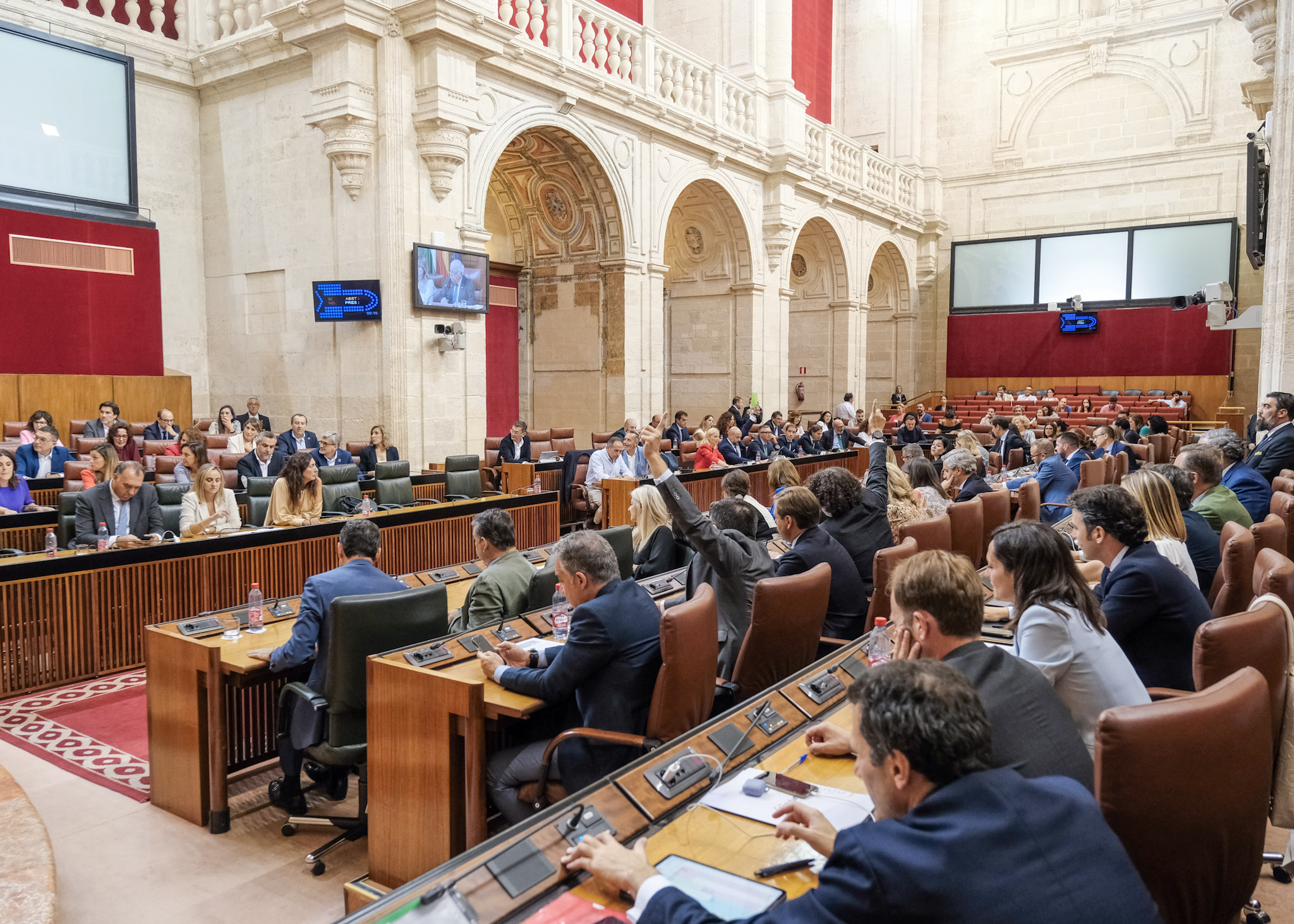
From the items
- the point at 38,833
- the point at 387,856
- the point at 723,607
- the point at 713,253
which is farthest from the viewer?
the point at 713,253

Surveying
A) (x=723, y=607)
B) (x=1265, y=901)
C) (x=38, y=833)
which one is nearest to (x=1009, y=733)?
(x=1265, y=901)

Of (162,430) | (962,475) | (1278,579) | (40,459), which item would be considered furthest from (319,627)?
(162,430)

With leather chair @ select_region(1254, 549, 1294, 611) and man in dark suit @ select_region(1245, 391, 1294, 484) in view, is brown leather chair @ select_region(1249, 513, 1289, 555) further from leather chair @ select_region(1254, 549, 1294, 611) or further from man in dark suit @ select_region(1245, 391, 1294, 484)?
man in dark suit @ select_region(1245, 391, 1294, 484)

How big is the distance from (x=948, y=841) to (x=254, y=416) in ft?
31.8

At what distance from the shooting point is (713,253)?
14422 mm

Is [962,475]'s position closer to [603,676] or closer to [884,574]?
[884,574]

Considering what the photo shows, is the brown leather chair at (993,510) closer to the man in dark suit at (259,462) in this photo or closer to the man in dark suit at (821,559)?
the man in dark suit at (821,559)

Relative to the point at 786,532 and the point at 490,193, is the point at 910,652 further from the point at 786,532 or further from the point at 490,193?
the point at 490,193

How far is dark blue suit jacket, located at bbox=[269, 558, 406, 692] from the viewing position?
3002mm

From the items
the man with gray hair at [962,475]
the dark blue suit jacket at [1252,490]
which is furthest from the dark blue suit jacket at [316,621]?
the dark blue suit jacket at [1252,490]

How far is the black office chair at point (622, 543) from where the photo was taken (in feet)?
14.0

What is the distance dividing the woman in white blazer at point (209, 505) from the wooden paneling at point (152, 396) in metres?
5.80

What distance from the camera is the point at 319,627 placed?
3.06 metres

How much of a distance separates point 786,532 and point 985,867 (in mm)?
2509
